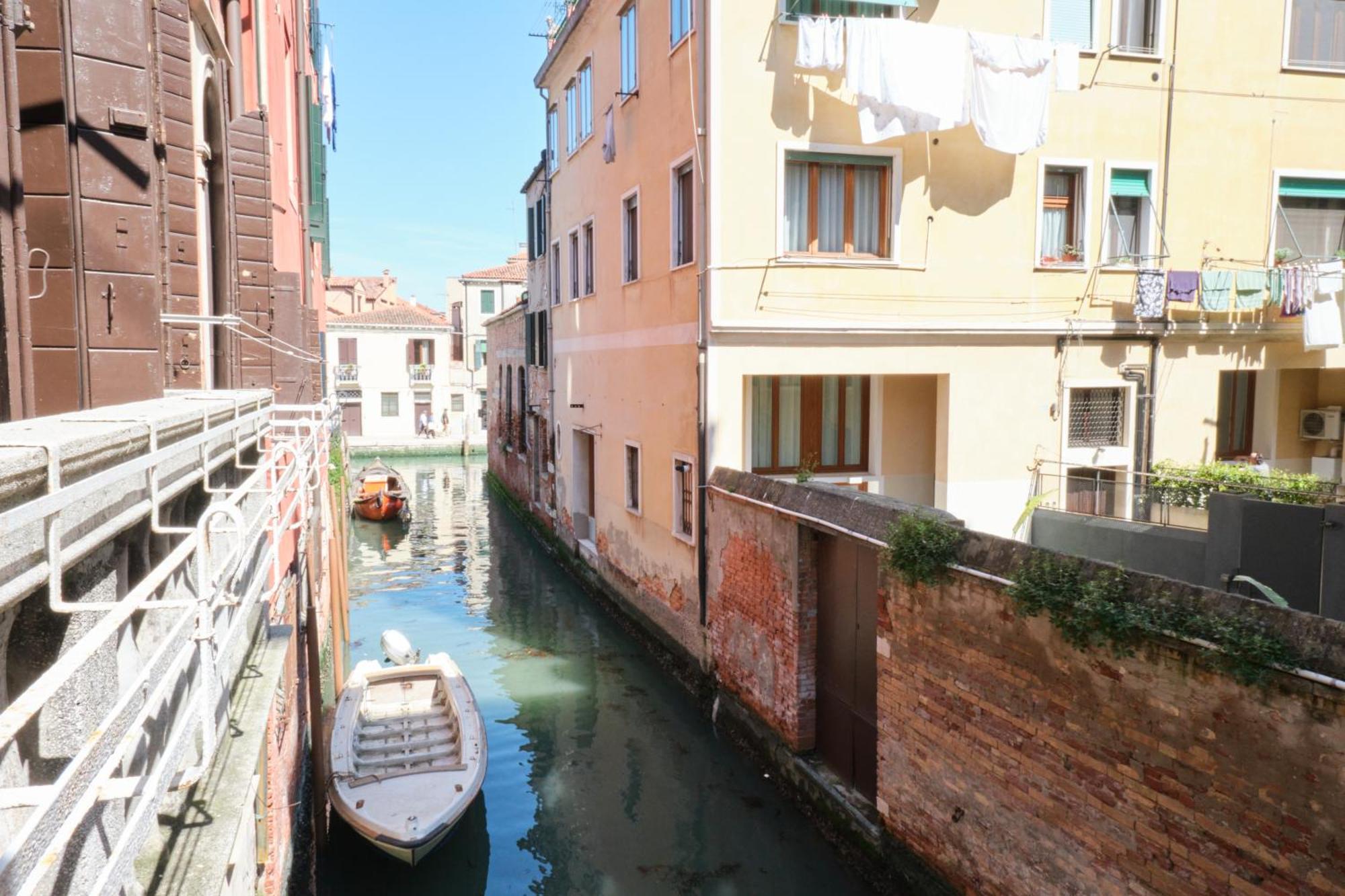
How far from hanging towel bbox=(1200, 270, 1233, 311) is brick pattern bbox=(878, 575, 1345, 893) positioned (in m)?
6.57

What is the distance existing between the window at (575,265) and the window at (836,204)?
6430mm

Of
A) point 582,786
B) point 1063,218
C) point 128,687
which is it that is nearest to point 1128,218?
point 1063,218

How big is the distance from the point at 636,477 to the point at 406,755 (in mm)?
5611

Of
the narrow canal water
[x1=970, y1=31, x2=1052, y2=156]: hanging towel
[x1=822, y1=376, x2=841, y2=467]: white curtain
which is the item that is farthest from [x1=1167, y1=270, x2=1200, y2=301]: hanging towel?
the narrow canal water

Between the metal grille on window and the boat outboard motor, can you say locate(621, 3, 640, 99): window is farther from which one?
the boat outboard motor

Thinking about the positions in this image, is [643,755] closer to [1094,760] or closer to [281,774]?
[281,774]

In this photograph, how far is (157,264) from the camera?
3.66 metres

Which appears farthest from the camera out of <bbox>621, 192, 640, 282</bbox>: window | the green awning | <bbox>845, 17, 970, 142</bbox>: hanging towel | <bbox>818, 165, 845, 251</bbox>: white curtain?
<bbox>621, 192, 640, 282</bbox>: window

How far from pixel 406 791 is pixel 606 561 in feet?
22.9

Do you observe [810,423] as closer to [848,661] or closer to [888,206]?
[888,206]

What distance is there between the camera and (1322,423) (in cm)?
1167

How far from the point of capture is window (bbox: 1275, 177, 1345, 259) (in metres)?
11.1

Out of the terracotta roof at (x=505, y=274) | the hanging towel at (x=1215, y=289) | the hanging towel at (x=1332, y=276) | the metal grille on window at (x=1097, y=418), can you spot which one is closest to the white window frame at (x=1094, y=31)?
the hanging towel at (x=1215, y=289)

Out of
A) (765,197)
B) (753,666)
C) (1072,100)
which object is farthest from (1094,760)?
(1072,100)
